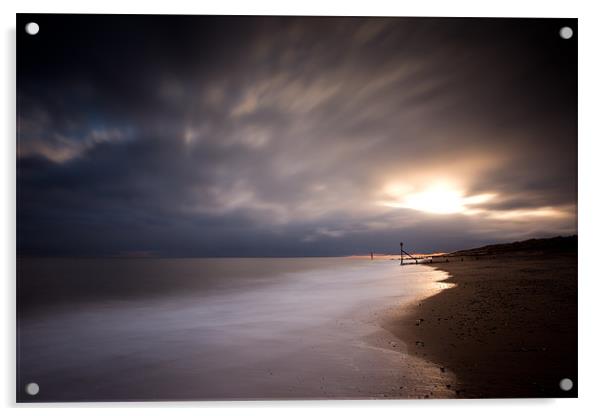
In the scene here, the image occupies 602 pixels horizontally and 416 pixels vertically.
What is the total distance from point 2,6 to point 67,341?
2.72 metres

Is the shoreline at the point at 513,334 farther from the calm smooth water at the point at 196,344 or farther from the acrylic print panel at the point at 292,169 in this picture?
the calm smooth water at the point at 196,344

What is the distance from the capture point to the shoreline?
2348 mm

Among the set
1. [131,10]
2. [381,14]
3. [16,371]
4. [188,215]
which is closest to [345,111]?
[381,14]

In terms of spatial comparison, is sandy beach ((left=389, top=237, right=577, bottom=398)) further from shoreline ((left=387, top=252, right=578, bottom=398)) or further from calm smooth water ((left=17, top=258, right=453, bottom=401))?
calm smooth water ((left=17, top=258, right=453, bottom=401))

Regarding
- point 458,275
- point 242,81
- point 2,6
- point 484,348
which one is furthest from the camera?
point 458,275

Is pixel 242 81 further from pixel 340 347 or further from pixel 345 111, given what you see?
pixel 340 347

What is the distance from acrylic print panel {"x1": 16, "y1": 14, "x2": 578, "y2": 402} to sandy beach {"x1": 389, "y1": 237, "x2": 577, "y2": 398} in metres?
0.02

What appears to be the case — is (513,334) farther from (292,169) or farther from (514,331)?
(292,169)

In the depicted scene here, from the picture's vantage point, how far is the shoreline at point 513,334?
7.70ft

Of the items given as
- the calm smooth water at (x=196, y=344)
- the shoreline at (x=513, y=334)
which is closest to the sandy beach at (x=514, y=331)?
the shoreline at (x=513, y=334)

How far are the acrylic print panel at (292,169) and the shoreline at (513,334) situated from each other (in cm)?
2

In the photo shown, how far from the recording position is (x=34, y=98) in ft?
8.84

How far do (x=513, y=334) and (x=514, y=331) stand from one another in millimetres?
29

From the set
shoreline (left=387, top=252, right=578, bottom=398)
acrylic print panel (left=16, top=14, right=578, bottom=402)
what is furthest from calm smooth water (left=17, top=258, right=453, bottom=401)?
shoreline (left=387, top=252, right=578, bottom=398)
